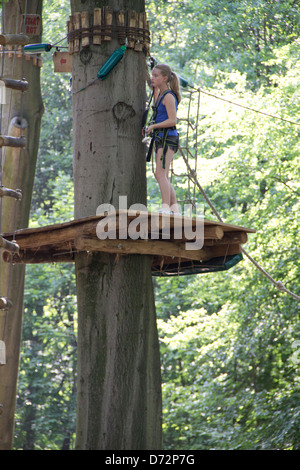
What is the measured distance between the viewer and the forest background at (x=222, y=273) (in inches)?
440

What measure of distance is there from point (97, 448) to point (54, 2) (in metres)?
13.9

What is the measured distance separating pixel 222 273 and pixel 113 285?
8.38 m

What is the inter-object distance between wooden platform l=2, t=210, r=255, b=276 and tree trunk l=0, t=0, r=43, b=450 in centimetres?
220

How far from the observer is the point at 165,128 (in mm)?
5461

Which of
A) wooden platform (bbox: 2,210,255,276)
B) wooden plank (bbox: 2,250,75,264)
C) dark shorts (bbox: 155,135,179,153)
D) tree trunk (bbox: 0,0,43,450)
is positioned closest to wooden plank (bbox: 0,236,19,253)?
wooden platform (bbox: 2,210,255,276)

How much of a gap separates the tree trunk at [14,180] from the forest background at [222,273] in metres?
2.00

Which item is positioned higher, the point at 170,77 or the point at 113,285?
the point at 170,77

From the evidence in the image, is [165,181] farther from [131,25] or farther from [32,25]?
[32,25]

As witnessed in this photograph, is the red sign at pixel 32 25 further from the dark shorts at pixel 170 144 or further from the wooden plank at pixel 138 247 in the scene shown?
the wooden plank at pixel 138 247

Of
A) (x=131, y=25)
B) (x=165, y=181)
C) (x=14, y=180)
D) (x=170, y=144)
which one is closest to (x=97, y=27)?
(x=131, y=25)

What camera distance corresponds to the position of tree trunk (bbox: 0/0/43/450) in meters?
7.66

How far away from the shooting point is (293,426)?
10.1 m

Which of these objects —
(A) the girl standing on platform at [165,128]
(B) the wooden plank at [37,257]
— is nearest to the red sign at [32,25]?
(A) the girl standing on platform at [165,128]

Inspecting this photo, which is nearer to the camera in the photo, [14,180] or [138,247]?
[138,247]
